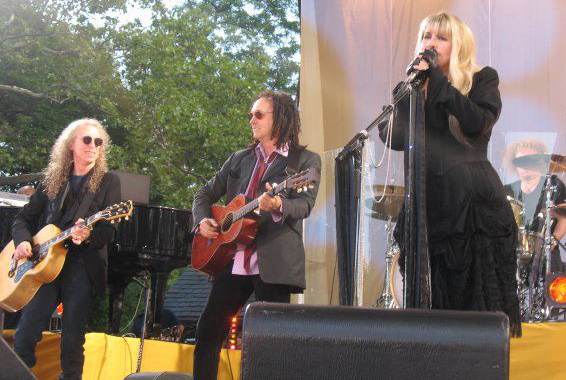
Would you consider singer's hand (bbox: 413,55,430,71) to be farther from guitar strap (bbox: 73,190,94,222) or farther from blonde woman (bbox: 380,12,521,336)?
guitar strap (bbox: 73,190,94,222)

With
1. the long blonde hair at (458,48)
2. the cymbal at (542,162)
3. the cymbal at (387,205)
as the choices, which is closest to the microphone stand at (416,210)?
the long blonde hair at (458,48)

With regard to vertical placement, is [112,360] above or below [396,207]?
below

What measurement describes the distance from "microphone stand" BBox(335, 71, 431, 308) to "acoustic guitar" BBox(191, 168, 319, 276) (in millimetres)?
1113

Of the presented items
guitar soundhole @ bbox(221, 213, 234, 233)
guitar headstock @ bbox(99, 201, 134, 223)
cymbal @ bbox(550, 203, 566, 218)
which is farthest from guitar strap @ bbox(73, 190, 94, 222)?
cymbal @ bbox(550, 203, 566, 218)

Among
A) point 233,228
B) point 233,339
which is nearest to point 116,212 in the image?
point 233,228

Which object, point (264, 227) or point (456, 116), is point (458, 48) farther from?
point (264, 227)

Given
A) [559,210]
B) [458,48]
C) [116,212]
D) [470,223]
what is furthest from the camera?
[559,210]

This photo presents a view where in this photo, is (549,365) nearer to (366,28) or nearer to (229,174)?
(229,174)

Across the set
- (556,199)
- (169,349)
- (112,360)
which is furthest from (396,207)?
(112,360)

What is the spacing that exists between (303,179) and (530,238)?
8.24ft

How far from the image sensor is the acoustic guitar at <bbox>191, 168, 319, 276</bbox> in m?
4.07

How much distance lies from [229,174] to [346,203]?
0.73 meters

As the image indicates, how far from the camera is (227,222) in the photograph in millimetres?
4270

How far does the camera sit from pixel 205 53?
21391 mm
